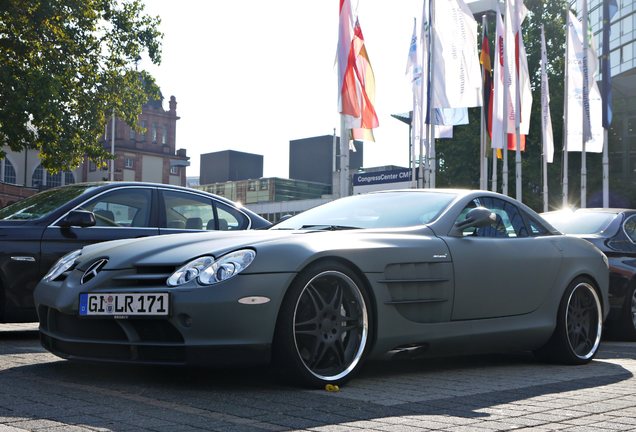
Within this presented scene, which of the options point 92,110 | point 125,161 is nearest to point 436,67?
point 92,110

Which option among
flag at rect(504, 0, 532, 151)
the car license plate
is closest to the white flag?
flag at rect(504, 0, 532, 151)

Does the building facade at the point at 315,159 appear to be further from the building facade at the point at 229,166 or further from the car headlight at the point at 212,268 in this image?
the car headlight at the point at 212,268

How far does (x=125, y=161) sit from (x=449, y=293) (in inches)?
3853

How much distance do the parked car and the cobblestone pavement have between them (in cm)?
303

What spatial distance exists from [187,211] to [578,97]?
2512 centimetres

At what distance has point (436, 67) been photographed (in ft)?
87.1

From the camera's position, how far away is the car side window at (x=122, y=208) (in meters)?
8.12

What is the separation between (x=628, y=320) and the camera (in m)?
9.16

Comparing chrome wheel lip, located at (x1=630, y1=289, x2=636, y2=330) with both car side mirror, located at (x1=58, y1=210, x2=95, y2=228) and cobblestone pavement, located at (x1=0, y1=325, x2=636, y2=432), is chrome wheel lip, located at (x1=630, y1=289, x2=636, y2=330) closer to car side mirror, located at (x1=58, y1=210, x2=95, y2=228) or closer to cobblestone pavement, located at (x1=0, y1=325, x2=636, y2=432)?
cobblestone pavement, located at (x1=0, y1=325, x2=636, y2=432)

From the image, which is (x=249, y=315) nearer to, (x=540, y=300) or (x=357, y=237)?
(x=357, y=237)

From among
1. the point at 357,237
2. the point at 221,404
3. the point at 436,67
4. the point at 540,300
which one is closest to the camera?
the point at 221,404

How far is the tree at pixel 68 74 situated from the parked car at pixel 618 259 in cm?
1633

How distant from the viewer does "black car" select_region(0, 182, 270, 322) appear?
24.6 ft

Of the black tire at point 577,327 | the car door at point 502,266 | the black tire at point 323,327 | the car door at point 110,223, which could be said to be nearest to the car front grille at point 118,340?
the black tire at point 323,327
